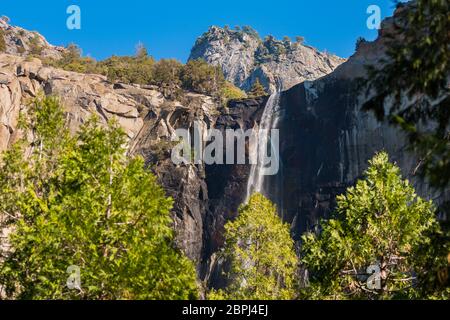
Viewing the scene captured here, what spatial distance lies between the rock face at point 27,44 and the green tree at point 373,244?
8102 cm

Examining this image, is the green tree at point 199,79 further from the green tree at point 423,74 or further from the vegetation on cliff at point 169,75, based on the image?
the green tree at point 423,74

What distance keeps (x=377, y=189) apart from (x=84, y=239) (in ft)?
36.1

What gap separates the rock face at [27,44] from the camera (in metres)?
98.6

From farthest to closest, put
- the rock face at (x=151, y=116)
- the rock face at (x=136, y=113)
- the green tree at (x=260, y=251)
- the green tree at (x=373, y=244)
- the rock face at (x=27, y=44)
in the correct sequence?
the rock face at (x=27, y=44) → the rock face at (x=151, y=116) → the rock face at (x=136, y=113) → the green tree at (x=260, y=251) → the green tree at (x=373, y=244)

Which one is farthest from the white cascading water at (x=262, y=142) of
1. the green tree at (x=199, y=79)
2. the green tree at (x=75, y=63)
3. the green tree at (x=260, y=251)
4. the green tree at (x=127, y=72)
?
the green tree at (x=260, y=251)

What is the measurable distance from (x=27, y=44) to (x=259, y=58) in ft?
239

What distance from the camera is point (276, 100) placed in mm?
66312

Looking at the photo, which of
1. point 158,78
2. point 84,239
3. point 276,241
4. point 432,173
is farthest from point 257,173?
point 432,173

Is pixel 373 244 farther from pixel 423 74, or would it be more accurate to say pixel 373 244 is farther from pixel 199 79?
pixel 199 79

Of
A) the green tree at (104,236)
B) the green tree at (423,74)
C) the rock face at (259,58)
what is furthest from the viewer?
the rock face at (259,58)

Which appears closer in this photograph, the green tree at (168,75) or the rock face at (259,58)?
the green tree at (168,75)

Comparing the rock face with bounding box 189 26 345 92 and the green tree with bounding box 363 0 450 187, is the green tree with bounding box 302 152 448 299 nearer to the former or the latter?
the green tree with bounding box 363 0 450 187

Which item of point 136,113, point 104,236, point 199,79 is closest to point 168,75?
point 199,79

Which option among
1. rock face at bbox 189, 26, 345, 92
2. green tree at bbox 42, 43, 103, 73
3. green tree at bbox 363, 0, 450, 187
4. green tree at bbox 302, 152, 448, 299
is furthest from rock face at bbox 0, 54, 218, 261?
rock face at bbox 189, 26, 345, 92
